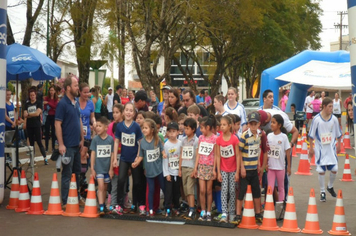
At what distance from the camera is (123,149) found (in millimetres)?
9797

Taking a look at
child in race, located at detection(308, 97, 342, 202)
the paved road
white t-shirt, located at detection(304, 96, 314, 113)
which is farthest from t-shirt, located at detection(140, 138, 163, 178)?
white t-shirt, located at detection(304, 96, 314, 113)

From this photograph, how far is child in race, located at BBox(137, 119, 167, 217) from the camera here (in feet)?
31.5

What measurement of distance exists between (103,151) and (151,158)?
80 cm

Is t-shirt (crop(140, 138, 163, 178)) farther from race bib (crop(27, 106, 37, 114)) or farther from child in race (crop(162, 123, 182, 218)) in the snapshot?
race bib (crop(27, 106, 37, 114))

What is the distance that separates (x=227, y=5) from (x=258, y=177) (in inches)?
974

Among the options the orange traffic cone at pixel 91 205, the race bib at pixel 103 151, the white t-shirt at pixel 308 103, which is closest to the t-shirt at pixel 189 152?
the race bib at pixel 103 151

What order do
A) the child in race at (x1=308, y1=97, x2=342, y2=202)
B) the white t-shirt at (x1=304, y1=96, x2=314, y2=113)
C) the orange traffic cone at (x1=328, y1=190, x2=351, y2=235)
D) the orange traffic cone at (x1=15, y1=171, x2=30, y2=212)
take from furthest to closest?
the white t-shirt at (x1=304, y1=96, x2=314, y2=113) → the child in race at (x1=308, y1=97, x2=342, y2=202) → the orange traffic cone at (x1=15, y1=171, x2=30, y2=212) → the orange traffic cone at (x1=328, y1=190, x2=351, y2=235)

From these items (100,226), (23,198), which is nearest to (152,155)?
(100,226)

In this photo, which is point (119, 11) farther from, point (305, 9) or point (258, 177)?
point (305, 9)

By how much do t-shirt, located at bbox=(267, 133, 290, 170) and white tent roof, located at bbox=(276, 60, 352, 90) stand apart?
11.3 m

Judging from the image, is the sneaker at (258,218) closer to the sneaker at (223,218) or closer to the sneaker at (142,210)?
the sneaker at (223,218)

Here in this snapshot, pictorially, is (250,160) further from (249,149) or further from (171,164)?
(171,164)

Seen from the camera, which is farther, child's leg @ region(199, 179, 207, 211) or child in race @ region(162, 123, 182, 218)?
child in race @ region(162, 123, 182, 218)

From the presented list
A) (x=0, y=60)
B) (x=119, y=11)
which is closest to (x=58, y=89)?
(x=119, y=11)
